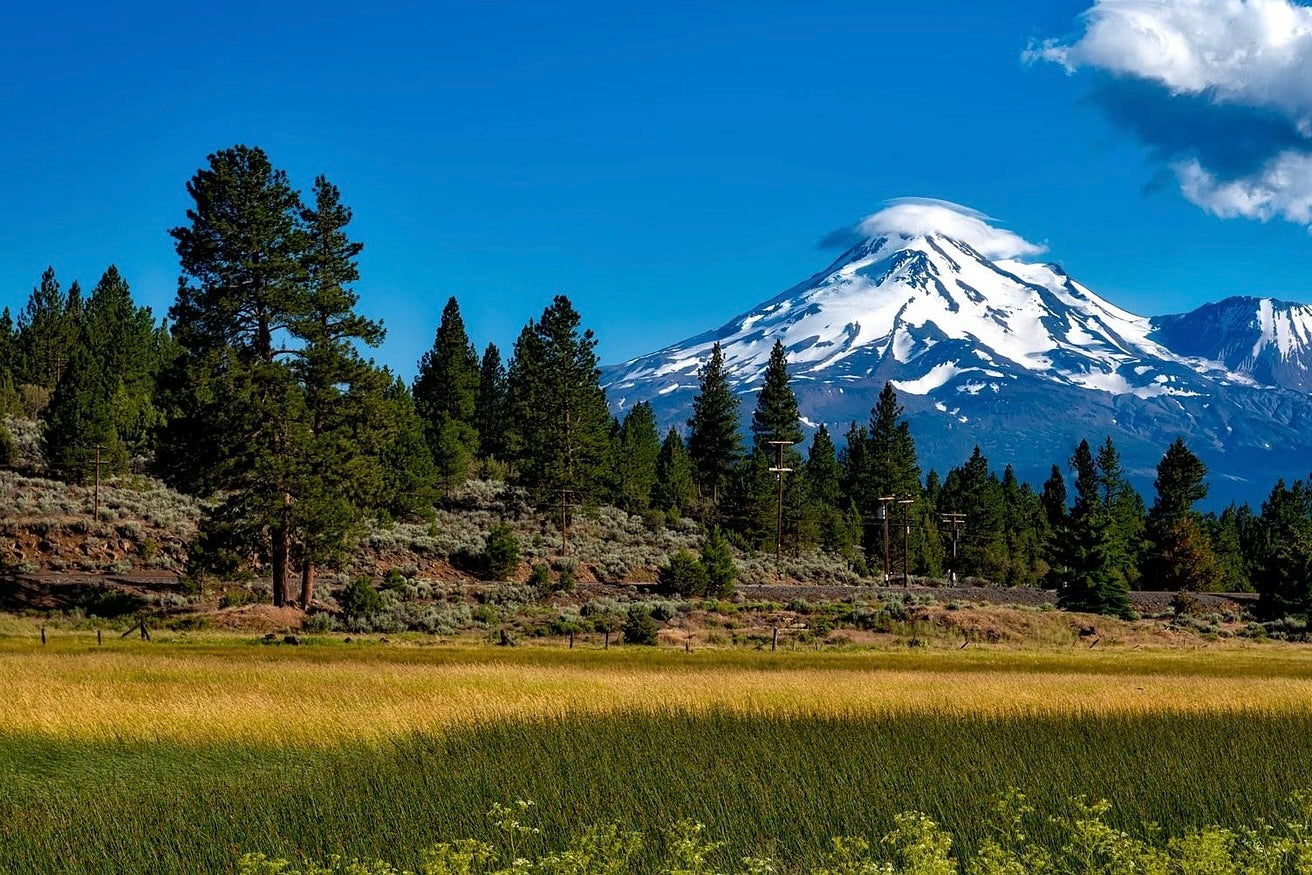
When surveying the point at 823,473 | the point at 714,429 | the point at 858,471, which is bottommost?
the point at 858,471

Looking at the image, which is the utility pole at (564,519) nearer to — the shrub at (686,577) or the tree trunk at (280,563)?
the shrub at (686,577)

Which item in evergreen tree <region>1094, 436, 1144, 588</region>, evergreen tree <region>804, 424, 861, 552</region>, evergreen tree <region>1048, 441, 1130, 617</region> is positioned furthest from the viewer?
evergreen tree <region>1094, 436, 1144, 588</region>

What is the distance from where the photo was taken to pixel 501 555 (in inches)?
2859

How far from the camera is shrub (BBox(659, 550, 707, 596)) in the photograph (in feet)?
226

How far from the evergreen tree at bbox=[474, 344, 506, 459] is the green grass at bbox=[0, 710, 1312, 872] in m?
99.9

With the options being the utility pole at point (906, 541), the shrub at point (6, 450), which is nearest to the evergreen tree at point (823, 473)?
the utility pole at point (906, 541)

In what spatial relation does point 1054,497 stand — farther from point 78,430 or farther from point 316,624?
point 316,624

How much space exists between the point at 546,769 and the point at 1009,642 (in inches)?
1719

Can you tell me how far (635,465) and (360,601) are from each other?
59.0 meters

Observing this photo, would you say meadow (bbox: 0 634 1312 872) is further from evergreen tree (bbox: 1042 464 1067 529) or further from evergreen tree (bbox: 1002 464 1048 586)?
evergreen tree (bbox: 1042 464 1067 529)

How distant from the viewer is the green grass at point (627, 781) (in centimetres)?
1372

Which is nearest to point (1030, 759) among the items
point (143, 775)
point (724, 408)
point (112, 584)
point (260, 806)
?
point (260, 806)

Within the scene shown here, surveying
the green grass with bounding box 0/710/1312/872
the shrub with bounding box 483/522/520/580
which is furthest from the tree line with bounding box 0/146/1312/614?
the green grass with bounding box 0/710/1312/872

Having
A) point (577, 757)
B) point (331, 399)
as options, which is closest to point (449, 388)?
point (331, 399)
